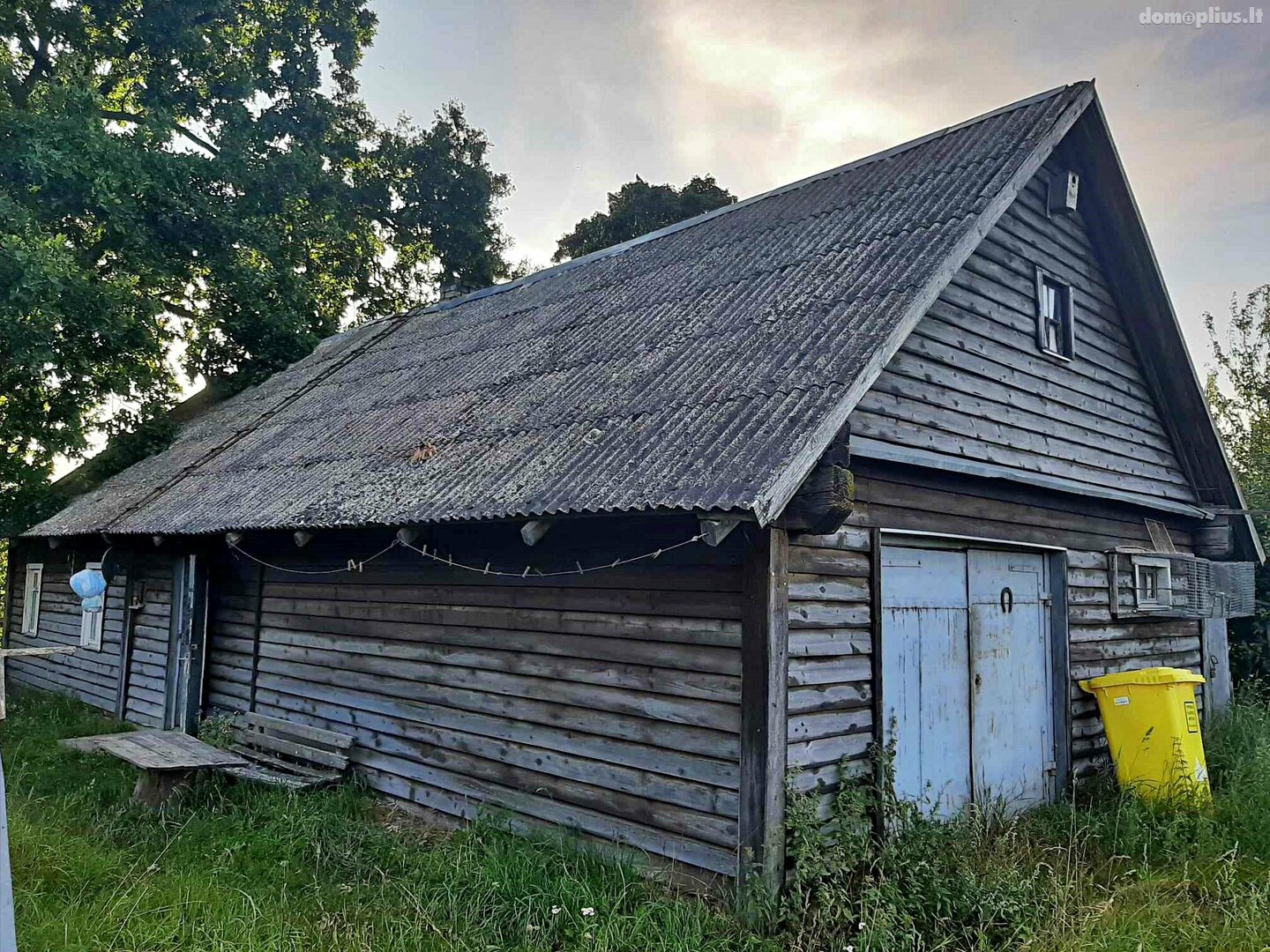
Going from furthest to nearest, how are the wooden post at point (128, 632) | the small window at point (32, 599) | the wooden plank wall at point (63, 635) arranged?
the small window at point (32, 599)
the wooden plank wall at point (63, 635)
the wooden post at point (128, 632)

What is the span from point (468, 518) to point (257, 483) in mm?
4347

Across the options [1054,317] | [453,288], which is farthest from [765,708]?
[453,288]

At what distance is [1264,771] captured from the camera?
6762 millimetres

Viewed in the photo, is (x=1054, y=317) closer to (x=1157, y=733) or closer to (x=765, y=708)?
(x=1157, y=733)

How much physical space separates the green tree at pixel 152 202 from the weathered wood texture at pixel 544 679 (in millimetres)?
7794

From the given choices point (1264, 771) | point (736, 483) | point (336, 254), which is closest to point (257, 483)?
point (736, 483)

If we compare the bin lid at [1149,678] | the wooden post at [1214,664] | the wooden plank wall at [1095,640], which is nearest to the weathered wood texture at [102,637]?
the wooden plank wall at [1095,640]

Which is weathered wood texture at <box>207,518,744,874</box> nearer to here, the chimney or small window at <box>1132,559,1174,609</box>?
small window at <box>1132,559,1174,609</box>

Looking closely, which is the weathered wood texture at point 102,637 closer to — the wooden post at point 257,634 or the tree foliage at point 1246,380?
the wooden post at point 257,634

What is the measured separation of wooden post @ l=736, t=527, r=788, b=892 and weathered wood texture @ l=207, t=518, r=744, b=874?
115 millimetres

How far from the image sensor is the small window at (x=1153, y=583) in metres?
8.34

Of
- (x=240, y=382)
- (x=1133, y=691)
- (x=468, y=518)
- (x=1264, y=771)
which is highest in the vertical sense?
(x=240, y=382)

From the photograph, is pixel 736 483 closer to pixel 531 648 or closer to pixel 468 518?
pixel 468 518

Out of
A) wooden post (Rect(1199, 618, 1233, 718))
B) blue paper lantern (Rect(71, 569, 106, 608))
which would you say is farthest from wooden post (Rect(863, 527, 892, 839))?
blue paper lantern (Rect(71, 569, 106, 608))
